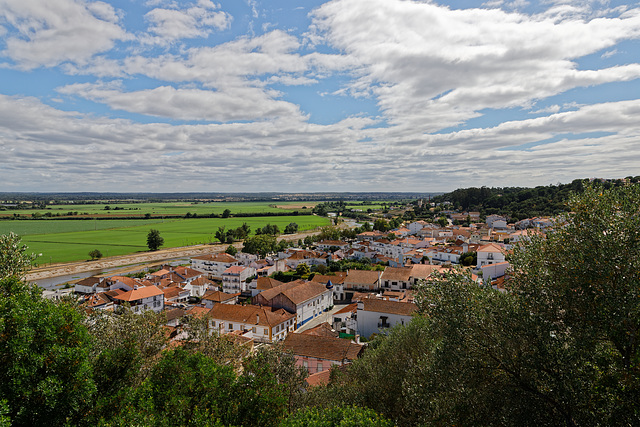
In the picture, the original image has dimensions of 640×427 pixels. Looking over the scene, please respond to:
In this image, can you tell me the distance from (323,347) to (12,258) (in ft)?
77.9

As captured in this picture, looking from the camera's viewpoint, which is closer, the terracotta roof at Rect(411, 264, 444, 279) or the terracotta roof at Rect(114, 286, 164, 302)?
the terracotta roof at Rect(114, 286, 164, 302)

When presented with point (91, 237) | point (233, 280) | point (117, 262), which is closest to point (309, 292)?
point (233, 280)

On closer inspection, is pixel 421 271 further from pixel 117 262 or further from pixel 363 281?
pixel 117 262

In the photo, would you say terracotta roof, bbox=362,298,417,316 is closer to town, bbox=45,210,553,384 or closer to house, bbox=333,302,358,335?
town, bbox=45,210,553,384

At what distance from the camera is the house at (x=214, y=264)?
242ft

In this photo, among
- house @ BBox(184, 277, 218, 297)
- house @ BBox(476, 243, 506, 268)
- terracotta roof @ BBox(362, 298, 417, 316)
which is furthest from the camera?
house @ BBox(184, 277, 218, 297)

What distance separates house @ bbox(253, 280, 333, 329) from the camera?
4621 cm

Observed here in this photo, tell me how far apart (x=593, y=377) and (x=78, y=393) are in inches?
533

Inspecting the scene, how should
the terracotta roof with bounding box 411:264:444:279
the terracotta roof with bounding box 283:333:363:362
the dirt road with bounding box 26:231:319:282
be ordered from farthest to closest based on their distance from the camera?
the dirt road with bounding box 26:231:319:282, the terracotta roof with bounding box 411:264:444:279, the terracotta roof with bounding box 283:333:363:362

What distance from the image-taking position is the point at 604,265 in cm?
932

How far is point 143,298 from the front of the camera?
48844 millimetres

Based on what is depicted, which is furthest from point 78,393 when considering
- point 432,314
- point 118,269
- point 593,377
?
point 118,269

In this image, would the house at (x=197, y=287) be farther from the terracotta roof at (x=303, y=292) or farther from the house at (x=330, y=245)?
the house at (x=330, y=245)

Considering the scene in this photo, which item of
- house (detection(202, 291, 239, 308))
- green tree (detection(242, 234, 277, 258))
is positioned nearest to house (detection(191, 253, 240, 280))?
green tree (detection(242, 234, 277, 258))
